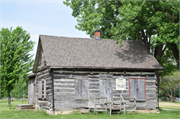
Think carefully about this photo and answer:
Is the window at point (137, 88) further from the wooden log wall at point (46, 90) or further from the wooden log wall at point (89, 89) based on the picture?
the wooden log wall at point (46, 90)

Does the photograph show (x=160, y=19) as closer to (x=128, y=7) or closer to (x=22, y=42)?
A: (x=128, y=7)

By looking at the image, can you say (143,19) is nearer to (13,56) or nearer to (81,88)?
(81,88)

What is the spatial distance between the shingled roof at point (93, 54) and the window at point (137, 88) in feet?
3.66

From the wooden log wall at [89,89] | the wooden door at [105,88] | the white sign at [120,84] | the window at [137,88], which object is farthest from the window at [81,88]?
the window at [137,88]

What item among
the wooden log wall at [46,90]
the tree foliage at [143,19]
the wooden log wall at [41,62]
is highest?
the tree foliage at [143,19]

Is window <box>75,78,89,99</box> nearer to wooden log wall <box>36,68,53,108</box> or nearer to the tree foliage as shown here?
wooden log wall <box>36,68,53,108</box>

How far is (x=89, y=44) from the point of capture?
22.0 m

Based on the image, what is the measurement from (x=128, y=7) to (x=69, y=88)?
8455mm

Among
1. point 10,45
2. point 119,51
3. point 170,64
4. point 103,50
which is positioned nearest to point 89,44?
point 103,50

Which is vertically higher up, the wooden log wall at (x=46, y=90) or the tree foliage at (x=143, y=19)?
the tree foliage at (x=143, y=19)

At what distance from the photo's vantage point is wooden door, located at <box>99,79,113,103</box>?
1838cm

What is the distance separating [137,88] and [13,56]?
946 inches

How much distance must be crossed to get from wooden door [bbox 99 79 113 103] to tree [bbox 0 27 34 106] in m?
20.2

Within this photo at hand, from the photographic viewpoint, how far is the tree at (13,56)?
3516 cm
